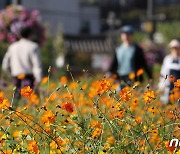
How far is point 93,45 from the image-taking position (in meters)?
35.7

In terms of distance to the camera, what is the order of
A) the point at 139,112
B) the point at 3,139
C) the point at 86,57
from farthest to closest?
the point at 86,57
the point at 139,112
the point at 3,139

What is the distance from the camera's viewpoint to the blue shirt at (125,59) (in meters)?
9.87

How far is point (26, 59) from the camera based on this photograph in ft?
31.0

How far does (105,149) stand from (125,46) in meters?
5.97

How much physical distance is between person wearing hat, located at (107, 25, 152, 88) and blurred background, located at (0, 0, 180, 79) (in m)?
5.80

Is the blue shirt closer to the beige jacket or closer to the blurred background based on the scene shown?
the beige jacket

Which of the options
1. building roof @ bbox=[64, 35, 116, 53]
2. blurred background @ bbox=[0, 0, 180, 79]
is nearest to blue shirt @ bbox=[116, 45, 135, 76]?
blurred background @ bbox=[0, 0, 180, 79]

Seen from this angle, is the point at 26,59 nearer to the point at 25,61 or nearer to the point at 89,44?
the point at 25,61

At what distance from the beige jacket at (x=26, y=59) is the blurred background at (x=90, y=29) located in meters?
5.96

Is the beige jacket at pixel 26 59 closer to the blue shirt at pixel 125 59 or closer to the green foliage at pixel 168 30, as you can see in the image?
the blue shirt at pixel 125 59

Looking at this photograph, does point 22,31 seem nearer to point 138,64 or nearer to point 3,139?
point 138,64

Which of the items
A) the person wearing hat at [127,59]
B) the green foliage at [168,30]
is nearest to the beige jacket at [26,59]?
the person wearing hat at [127,59]

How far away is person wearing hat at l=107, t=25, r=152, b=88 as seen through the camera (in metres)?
9.86

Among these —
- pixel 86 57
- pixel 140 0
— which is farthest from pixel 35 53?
pixel 140 0
